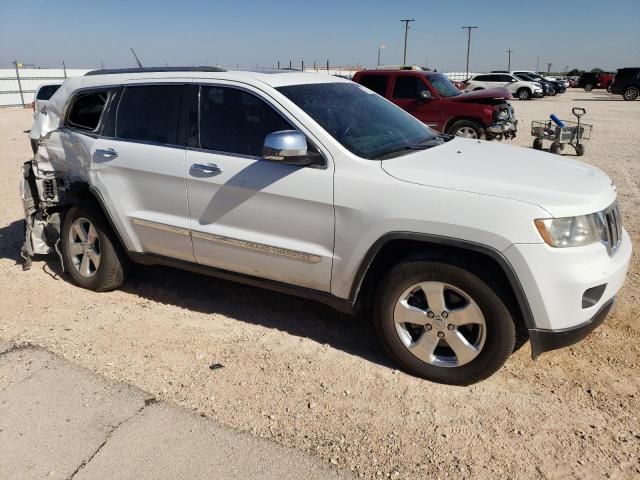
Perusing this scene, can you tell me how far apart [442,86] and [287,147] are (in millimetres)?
10439

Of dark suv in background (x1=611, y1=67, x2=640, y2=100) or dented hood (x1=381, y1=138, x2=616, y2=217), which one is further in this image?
dark suv in background (x1=611, y1=67, x2=640, y2=100)

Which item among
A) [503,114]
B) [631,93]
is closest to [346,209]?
[503,114]

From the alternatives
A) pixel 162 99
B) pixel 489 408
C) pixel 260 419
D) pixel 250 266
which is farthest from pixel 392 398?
pixel 162 99

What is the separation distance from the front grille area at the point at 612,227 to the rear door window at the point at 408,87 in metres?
9.51

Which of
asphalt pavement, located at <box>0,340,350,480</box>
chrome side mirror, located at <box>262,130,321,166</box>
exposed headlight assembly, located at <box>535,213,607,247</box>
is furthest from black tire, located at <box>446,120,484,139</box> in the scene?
asphalt pavement, located at <box>0,340,350,480</box>

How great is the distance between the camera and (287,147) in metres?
3.25

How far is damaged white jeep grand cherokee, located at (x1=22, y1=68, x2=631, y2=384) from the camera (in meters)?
2.95

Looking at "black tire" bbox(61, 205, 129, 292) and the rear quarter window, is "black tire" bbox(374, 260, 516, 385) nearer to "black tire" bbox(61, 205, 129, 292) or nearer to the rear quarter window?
"black tire" bbox(61, 205, 129, 292)

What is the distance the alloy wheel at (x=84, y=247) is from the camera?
15.3ft

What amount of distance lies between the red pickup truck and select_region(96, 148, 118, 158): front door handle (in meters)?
8.77

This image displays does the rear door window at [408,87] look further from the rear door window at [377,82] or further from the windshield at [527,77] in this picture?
the windshield at [527,77]

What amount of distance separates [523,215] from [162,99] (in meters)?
2.69

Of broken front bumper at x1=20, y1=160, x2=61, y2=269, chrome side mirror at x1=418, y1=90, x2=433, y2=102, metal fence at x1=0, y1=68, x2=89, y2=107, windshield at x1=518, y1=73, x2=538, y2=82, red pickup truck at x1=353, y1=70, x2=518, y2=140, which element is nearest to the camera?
broken front bumper at x1=20, y1=160, x2=61, y2=269

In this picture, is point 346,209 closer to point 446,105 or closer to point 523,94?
point 446,105
